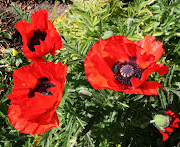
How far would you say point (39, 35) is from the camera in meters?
1.50

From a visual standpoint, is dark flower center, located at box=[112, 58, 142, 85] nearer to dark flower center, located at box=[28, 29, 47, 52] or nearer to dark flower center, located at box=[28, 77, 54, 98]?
dark flower center, located at box=[28, 77, 54, 98]

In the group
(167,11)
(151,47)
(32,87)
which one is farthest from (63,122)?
(167,11)

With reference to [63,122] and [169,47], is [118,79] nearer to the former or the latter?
[63,122]

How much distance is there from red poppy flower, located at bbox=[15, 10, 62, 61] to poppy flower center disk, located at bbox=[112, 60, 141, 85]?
1.56ft

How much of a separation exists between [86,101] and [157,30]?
4.55 ft

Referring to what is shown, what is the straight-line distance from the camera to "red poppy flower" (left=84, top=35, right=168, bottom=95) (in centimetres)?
107

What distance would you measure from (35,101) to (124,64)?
2.33 ft

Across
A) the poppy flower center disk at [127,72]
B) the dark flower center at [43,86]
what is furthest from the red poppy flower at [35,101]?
the poppy flower center disk at [127,72]

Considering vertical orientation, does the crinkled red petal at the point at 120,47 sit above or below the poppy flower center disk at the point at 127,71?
above

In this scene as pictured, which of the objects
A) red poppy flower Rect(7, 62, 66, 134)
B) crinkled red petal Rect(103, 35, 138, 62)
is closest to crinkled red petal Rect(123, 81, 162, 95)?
crinkled red petal Rect(103, 35, 138, 62)

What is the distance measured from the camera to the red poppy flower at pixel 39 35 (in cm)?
128

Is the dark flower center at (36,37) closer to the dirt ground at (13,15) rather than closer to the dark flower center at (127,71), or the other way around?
the dark flower center at (127,71)

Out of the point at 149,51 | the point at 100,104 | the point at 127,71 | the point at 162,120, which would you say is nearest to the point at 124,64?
the point at 127,71

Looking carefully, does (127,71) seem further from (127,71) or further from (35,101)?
(35,101)
